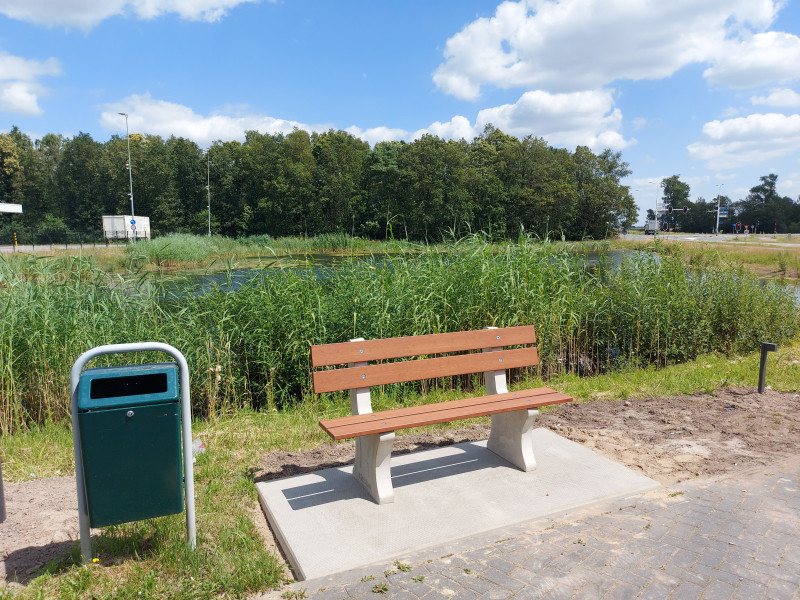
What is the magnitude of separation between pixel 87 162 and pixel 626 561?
77.9 metres

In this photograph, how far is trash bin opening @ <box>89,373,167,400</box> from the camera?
2.87 m

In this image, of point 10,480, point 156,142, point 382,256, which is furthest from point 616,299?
point 156,142

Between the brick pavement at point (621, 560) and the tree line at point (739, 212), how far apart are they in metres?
99.8

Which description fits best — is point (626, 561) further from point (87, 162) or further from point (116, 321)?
point (87, 162)

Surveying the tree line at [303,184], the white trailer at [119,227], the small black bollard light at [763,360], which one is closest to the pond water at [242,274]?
the small black bollard light at [763,360]

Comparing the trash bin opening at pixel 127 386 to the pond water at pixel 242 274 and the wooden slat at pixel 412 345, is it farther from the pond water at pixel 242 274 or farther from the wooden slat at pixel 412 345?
the pond water at pixel 242 274

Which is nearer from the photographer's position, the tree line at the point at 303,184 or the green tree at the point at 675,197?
the tree line at the point at 303,184

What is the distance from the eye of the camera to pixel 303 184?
5828 cm

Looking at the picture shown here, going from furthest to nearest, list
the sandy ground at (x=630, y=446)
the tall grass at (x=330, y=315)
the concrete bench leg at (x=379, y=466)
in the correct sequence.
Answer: the tall grass at (x=330, y=315), the concrete bench leg at (x=379, y=466), the sandy ground at (x=630, y=446)

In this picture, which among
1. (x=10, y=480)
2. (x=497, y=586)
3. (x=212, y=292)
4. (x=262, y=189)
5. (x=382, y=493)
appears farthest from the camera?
(x=262, y=189)

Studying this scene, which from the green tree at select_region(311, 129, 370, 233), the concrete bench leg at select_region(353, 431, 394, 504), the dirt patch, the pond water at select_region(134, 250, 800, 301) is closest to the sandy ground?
the dirt patch

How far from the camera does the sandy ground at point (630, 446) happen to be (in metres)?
3.00

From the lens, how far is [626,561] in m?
2.74

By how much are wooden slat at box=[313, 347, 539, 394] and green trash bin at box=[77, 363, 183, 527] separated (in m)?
0.96
